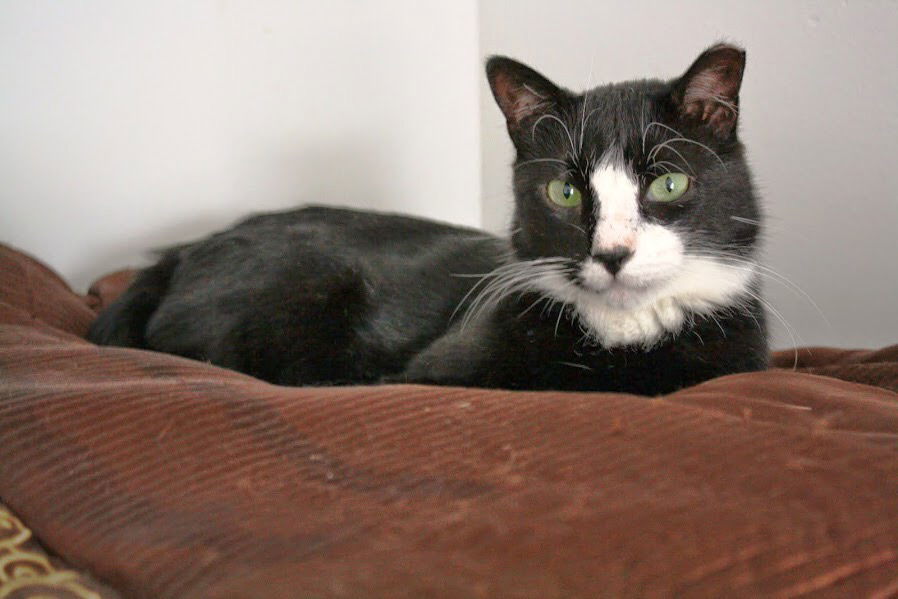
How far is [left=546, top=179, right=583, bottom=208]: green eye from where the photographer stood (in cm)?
110

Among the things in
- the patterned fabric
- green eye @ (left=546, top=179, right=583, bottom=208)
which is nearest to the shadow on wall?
green eye @ (left=546, top=179, right=583, bottom=208)

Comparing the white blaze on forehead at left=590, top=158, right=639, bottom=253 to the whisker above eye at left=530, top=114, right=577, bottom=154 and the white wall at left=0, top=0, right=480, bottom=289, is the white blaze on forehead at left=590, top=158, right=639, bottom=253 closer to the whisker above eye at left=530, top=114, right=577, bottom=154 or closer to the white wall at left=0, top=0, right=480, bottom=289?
the whisker above eye at left=530, top=114, right=577, bottom=154

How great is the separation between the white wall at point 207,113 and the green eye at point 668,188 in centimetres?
122

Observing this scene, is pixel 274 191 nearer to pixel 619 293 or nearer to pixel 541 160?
pixel 541 160

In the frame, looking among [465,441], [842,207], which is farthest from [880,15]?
[465,441]

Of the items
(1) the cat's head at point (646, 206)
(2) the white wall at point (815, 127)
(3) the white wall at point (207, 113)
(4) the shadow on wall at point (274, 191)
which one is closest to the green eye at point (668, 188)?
(1) the cat's head at point (646, 206)

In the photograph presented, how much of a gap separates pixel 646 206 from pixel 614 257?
0.09 meters

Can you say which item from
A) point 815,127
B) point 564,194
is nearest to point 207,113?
point 564,194

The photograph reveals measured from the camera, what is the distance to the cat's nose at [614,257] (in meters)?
1.00

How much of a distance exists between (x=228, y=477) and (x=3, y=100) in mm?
1365

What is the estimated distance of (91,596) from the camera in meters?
0.58

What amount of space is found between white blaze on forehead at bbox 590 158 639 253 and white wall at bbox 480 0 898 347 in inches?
25.2

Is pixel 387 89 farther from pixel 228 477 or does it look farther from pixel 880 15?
pixel 228 477

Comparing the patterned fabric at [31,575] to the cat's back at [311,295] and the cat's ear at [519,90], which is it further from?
the cat's ear at [519,90]
